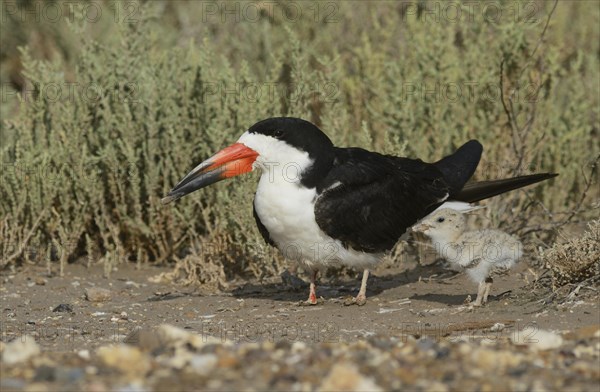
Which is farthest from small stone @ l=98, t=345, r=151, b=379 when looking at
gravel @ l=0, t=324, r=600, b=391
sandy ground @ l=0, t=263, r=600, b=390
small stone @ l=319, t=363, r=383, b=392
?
small stone @ l=319, t=363, r=383, b=392

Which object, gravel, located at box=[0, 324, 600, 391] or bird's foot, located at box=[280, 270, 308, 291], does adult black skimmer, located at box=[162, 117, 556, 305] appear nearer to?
bird's foot, located at box=[280, 270, 308, 291]

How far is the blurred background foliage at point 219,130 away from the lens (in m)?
6.68

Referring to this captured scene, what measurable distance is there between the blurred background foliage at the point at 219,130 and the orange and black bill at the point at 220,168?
2.54 ft

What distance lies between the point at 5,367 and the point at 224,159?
233cm

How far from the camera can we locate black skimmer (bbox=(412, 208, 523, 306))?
5254 millimetres

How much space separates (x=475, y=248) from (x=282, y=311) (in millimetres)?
1176

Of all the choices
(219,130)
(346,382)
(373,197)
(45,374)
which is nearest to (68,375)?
(45,374)

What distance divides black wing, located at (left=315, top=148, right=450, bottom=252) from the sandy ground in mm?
428

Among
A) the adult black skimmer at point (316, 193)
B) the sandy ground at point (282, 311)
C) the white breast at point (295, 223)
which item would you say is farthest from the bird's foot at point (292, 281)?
the white breast at point (295, 223)

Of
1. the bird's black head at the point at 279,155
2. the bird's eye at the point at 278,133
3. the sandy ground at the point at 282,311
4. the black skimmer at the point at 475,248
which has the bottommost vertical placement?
the sandy ground at the point at 282,311

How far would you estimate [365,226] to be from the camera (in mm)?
5609

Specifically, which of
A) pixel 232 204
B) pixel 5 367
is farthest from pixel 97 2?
pixel 5 367

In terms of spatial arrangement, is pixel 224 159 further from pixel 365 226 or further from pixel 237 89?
pixel 237 89

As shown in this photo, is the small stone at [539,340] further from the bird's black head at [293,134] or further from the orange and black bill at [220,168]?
the orange and black bill at [220,168]
